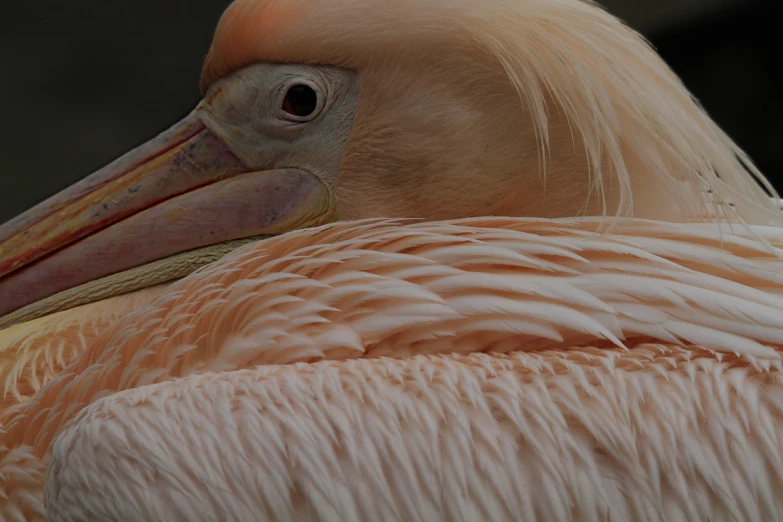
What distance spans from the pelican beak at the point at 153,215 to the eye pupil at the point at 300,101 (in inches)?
3.2

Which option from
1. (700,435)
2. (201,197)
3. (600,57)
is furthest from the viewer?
(201,197)

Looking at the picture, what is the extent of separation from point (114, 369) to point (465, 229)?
0.43m

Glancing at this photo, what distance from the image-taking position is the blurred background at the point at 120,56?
2.98 m

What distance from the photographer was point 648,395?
84 cm

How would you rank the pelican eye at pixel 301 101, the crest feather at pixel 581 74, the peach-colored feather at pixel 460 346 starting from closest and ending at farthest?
the peach-colored feather at pixel 460 346, the crest feather at pixel 581 74, the pelican eye at pixel 301 101

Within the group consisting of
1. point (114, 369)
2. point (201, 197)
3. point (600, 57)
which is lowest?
point (114, 369)

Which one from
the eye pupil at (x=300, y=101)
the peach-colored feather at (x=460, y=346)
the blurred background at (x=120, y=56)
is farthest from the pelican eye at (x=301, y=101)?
the blurred background at (x=120, y=56)

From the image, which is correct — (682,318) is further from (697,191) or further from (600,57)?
(600,57)

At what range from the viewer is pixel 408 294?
973mm

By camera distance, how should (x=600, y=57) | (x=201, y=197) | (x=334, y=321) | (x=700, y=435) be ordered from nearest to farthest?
(x=700, y=435), (x=334, y=321), (x=600, y=57), (x=201, y=197)

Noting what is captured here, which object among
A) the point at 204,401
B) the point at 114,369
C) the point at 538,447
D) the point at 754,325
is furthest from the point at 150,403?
the point at 754,325

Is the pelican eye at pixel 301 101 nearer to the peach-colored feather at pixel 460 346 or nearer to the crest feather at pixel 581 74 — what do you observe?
the crest feather at pixel 581 74

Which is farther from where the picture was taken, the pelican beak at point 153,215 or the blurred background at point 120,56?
the blurred background at point 120,56

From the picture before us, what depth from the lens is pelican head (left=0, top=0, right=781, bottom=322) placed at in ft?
3.64
